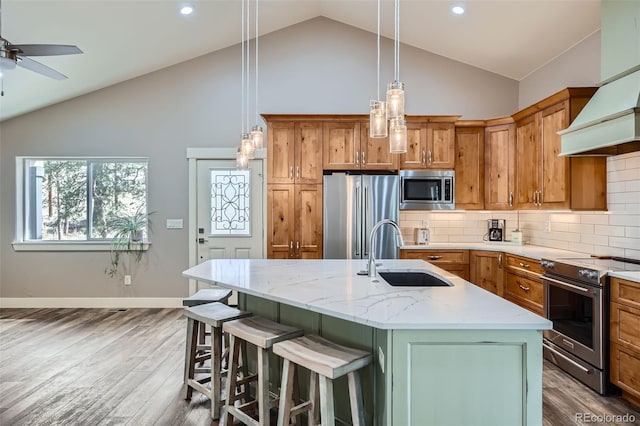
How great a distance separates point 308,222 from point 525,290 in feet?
7.62

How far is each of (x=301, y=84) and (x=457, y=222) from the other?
2723mm

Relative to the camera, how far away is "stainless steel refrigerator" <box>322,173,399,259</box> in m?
4.40

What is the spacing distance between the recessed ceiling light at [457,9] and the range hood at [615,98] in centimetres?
126

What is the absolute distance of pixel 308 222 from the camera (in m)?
4.52

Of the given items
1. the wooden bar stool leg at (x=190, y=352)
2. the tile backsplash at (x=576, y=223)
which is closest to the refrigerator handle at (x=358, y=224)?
the tile backsplash at (x=576, y=223)

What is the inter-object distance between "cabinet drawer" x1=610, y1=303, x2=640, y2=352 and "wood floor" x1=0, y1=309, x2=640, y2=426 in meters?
0.44

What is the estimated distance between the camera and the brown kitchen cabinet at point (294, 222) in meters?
4.52

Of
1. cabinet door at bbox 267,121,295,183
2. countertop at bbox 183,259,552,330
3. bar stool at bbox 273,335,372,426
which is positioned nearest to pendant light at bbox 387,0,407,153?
countertop at bbox 183,259,552,330

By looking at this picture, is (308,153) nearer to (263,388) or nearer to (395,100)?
(395,100)

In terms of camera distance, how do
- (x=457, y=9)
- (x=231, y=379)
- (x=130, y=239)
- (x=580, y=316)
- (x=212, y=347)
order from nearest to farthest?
(x=231, y=379)
(x=212, y=347)
(x=580, y=316)
(x=457, y=9)
(x=130, y=239)

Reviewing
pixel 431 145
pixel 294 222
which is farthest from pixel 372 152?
pixel 294 222

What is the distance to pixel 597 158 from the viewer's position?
3527 millimetres

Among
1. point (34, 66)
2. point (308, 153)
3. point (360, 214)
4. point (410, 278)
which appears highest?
point (34, 66)

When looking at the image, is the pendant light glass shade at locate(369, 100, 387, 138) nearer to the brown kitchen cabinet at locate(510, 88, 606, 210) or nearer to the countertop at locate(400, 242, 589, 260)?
the countertop at locate(400, 242, 589, 260)
